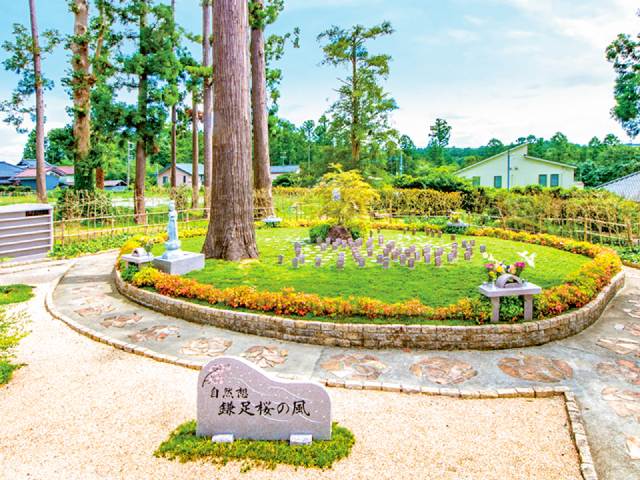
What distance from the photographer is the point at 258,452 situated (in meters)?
3.47

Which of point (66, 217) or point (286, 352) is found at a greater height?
point (66, 217)

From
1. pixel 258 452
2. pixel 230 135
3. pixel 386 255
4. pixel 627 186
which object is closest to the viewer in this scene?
pixel 258 452

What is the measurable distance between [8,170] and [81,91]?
46823 mm

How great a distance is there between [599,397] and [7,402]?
20.6 feet

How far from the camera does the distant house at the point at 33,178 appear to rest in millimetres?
52959

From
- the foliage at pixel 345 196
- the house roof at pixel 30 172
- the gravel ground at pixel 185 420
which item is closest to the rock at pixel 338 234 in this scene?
the foliage at pixel 345 196

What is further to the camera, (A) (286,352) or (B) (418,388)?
(A) (286,352)

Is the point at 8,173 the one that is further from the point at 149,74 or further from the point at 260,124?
the point at 260,124

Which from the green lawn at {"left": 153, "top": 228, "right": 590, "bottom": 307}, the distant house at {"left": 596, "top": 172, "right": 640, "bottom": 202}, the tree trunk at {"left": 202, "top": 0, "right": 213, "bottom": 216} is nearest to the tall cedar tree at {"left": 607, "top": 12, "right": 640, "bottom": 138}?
the distant house at {"left": 596, "top": 172, "right": 640, "bottom": 202}

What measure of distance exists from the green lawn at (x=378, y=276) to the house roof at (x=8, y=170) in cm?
5415

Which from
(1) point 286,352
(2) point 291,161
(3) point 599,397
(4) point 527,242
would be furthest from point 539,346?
(2) point 291,161

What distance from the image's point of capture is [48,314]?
7.34 metres

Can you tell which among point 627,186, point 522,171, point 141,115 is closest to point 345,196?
point 141,115

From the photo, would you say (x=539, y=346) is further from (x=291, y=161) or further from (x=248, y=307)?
(x=291, y=161)
